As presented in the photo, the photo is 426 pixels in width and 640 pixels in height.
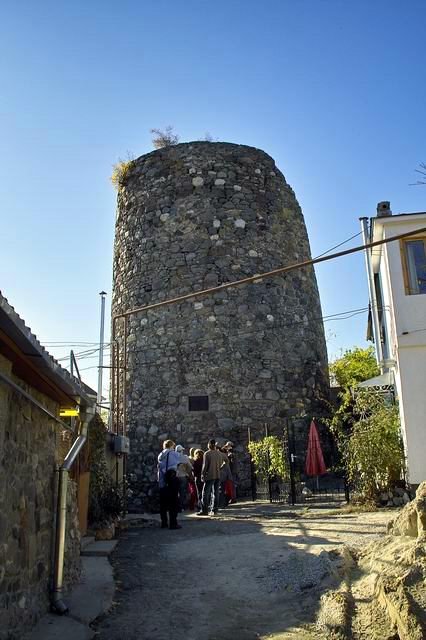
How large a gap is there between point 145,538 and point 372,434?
4.21 m

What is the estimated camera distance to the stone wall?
3.98 m

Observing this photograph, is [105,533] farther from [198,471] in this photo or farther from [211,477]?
[198,471]

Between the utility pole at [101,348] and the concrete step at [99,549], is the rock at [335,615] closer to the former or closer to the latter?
the concrete step at [99,549]

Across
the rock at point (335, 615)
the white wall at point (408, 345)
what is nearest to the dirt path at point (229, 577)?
the rock at point (335, 615)

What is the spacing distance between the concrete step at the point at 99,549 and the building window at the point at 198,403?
6.02 metres

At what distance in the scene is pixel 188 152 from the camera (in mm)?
15516

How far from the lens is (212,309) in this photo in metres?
14.3

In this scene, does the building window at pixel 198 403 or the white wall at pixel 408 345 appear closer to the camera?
the white wall at pixel 408 345

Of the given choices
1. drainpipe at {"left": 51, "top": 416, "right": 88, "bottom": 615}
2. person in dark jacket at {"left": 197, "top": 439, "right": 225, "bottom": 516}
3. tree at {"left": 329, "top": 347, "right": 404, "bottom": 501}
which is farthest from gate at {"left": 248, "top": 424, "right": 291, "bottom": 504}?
drainpipe at {"left": 51, "top": 416, "right": 88, "bottom": 615}

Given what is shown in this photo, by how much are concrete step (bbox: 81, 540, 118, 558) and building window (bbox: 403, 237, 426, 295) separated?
21.4ft

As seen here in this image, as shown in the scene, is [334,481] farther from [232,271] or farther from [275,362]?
[232,271]

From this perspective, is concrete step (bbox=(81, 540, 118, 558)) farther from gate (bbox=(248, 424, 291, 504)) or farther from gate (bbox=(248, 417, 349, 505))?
gate (bbox=(248, 424, 291, 504))

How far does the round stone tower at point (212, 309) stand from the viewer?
14.0 metres

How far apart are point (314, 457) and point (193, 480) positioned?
8.07ft
